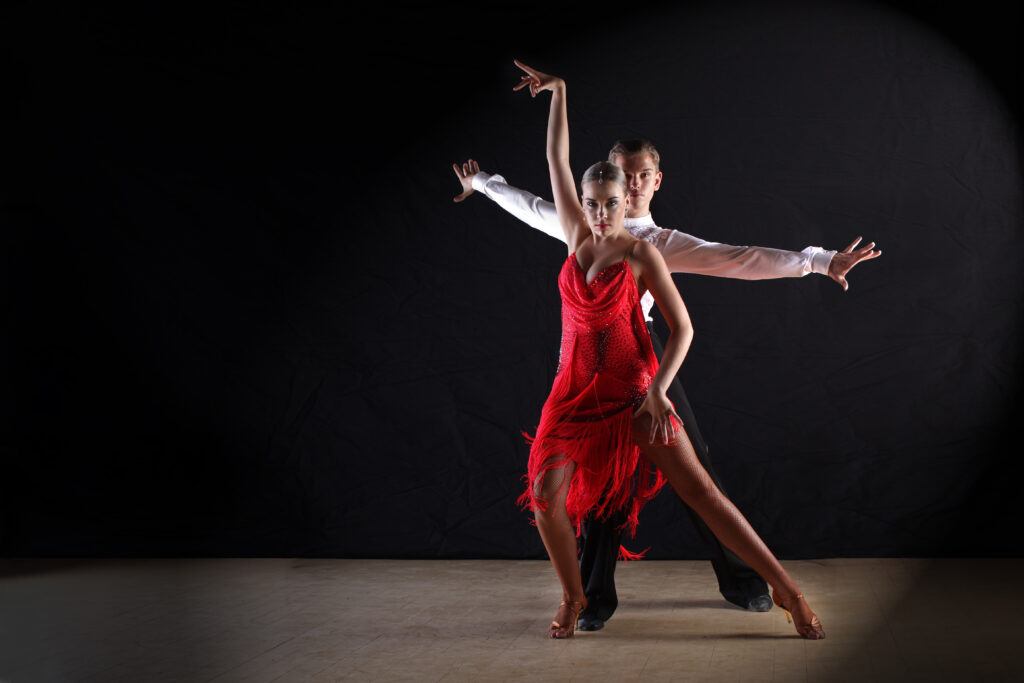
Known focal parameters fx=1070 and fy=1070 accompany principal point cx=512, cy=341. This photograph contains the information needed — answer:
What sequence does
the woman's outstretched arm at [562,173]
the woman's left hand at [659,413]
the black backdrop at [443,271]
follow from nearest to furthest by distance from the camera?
the woman's left hand at [659,413] < the woman's outstretched arm at [562,173] < the black backdrop at [443,271]

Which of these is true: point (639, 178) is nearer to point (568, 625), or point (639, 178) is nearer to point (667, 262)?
point (667, 262)

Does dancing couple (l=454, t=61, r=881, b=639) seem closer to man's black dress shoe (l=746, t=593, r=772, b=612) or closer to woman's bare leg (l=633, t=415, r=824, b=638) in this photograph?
woman's bare leg (l=633, t=415, r=824, b=638)

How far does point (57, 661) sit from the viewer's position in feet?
9.61

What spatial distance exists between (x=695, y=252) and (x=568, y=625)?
1.19 meters

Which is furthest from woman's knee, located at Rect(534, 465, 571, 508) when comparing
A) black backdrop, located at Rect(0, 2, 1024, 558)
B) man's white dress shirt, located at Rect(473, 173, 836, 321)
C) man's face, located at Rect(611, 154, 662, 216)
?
black backdrop, located at Rect(0, 2, 1024, 558)

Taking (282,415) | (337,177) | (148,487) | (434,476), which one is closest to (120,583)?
(148,487)

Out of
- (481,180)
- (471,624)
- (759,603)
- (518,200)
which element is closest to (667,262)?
(518,200)

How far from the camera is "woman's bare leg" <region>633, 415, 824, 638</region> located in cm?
300

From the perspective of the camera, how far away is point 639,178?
336 centimetres

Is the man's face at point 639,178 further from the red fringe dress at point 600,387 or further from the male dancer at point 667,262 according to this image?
the red fringe dress at point 600,387

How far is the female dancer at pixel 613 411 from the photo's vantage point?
3.01 meters

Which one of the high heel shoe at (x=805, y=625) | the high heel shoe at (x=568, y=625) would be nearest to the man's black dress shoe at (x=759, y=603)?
the high heel shoe at (x=805, y=625)

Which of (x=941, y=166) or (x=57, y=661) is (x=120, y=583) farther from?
(x=941, y=166)

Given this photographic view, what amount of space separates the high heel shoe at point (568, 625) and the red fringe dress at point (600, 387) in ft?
1.05
